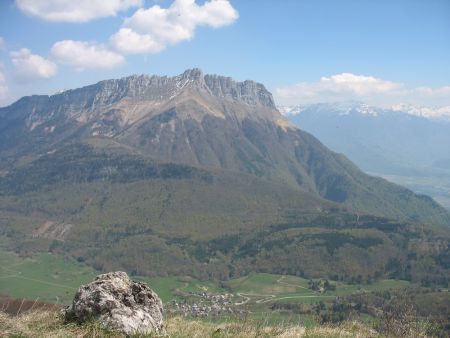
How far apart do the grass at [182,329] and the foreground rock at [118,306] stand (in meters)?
0.26

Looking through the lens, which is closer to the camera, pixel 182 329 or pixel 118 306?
pixel 118 306

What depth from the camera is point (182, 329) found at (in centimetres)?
1101

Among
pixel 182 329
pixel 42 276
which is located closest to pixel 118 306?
pixel 182 329

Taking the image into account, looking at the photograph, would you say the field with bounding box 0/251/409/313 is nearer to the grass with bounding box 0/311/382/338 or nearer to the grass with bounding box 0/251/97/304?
the grass with bounding box 0/251/97/304

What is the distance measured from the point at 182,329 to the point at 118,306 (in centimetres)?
191

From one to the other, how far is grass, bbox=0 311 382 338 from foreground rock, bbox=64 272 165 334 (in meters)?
0.26

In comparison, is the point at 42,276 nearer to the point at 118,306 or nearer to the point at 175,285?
the point at 175,285

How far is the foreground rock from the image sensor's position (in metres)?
9.66

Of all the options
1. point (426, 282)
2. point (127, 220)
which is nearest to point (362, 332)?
point (426, 282)

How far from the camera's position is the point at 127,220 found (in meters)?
196

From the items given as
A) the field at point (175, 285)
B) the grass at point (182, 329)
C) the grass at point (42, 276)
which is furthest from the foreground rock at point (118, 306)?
the grass at point (42, 276)

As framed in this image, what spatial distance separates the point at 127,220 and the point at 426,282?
119600 millimetres

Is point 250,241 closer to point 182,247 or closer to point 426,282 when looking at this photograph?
point 182,247

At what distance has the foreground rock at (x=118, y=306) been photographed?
9.66 m
